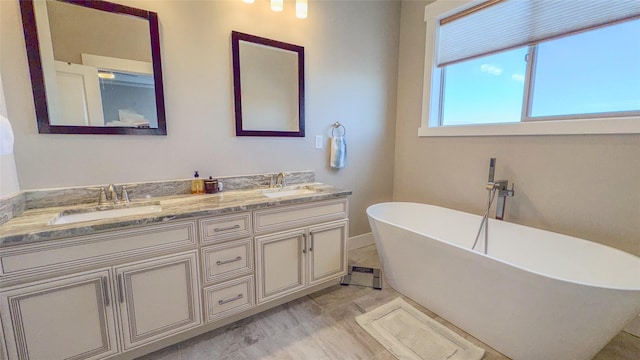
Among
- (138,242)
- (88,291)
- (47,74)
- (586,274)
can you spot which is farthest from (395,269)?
(47,74)

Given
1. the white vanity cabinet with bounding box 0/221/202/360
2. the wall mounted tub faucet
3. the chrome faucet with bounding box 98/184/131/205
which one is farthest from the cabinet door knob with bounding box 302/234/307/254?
the wall mounted tub faucet

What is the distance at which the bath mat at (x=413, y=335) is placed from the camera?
1.46 m

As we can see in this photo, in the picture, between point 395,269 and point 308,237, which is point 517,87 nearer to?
point 395,269

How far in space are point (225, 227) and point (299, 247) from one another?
1.75 ft

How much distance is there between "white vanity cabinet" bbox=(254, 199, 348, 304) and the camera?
169cm

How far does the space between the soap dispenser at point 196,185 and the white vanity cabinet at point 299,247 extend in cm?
53

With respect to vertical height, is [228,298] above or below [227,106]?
below

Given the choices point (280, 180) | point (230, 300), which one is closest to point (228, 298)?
point (230, 300)

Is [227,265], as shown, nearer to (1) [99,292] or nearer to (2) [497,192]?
(1) [99,292]

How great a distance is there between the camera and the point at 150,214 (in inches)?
53.4

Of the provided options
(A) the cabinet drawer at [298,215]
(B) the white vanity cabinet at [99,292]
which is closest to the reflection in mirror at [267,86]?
(A) the cabinet drawer at [298,215]

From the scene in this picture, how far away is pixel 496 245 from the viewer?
79.0 inches

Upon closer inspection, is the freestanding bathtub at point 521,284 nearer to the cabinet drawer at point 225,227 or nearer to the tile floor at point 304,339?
the tile floor at point 304,339

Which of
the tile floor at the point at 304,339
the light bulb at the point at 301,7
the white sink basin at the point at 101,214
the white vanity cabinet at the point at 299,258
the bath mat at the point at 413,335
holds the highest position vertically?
the light bulb at the point at 301,7
